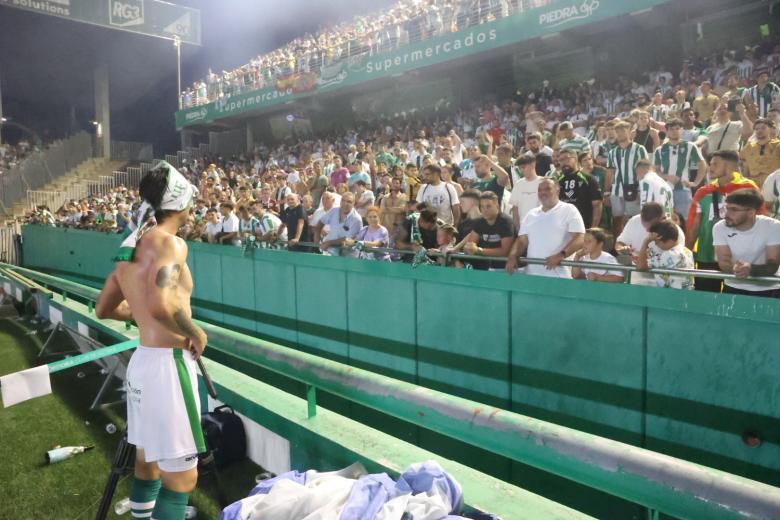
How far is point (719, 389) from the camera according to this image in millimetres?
3740

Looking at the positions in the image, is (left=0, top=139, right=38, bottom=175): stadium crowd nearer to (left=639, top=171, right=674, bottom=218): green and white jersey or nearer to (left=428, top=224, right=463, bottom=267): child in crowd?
(left=428, top=224, right=463, bottom=267): child in crowd

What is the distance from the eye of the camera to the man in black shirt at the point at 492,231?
5.70 m

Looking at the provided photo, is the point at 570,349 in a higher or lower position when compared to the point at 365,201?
lower

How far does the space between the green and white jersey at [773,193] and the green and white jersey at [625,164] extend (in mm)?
1339

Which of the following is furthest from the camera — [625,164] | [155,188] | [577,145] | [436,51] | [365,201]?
[436,51]

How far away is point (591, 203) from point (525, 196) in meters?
0.66

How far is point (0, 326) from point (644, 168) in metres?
9.87

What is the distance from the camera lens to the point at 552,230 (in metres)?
5.19

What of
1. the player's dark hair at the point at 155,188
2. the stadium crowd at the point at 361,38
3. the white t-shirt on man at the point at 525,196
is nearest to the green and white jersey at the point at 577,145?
the white t-shirt on man at the point at 525,196

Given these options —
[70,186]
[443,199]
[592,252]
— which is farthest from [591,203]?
[70,186]

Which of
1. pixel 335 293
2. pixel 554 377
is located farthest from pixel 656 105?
pixel 554 377

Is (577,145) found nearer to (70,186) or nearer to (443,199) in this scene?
(443,199)

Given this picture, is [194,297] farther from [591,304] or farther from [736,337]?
[736,337]

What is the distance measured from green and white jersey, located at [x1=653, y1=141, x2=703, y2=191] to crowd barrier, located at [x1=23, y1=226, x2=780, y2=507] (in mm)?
3230
